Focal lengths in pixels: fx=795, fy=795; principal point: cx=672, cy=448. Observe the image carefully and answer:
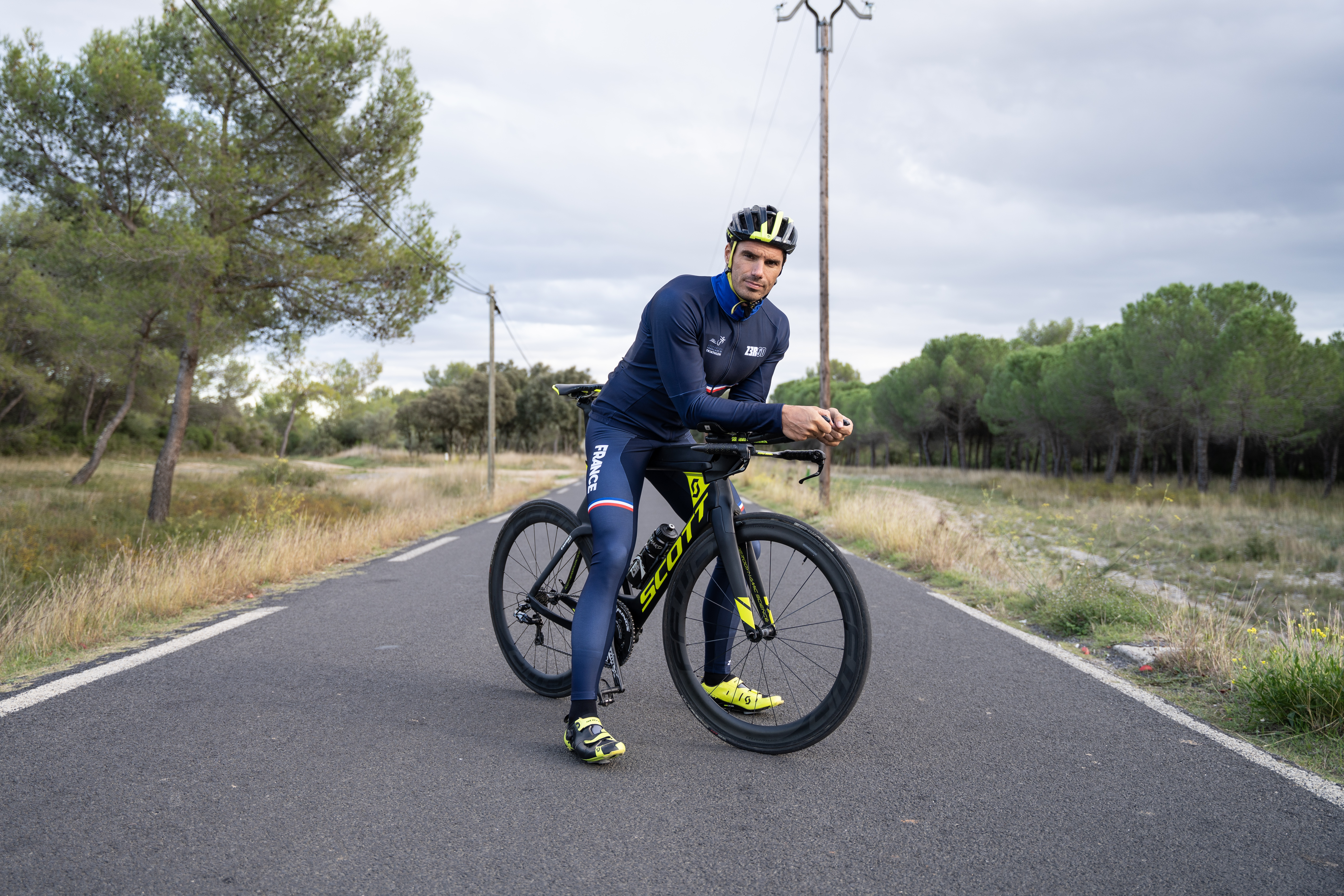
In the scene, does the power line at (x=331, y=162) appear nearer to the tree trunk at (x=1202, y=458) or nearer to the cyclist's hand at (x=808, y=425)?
the cyclist's hand at (x=808, y=425)

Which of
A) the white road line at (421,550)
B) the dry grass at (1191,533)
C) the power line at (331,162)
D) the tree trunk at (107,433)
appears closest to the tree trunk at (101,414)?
the tree trunk at (107,433)

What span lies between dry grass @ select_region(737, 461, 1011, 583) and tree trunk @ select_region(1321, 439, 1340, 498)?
72.5 feet

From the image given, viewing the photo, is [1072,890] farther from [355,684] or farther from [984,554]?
[984,554]

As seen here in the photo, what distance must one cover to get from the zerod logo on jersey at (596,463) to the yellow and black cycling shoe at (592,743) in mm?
898

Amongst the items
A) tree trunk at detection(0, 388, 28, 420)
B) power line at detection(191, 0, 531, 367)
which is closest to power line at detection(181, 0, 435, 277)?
power line at detection(191, 0, 531, 367)

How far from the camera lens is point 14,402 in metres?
25.2

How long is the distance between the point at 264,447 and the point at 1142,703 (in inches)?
2617

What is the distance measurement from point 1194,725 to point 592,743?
8.47 ft

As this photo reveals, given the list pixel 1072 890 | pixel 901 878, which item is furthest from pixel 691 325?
pixel 1072 890

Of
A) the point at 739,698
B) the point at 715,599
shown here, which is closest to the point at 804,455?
the point at 715,599

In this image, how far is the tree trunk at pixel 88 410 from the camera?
97.1 feet

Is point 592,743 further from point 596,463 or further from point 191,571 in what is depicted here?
point 191,571

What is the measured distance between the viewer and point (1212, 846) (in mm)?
2285

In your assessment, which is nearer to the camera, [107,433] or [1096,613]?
[1096,613]
